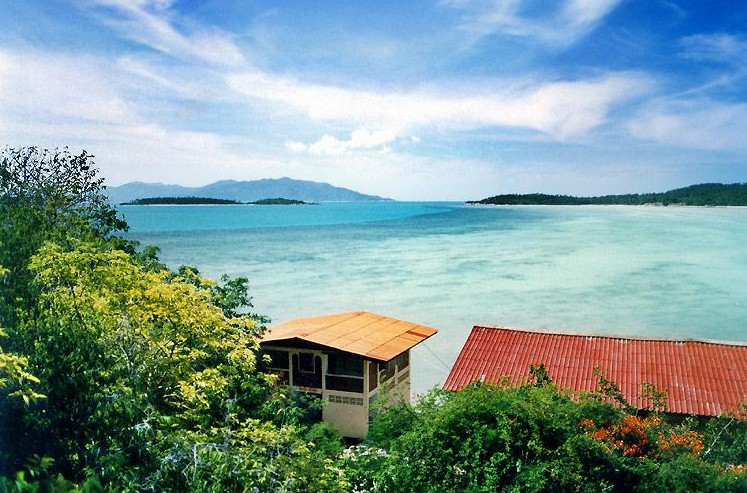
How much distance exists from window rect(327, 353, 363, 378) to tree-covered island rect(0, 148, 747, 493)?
10.2 feet

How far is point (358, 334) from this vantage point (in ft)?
43.3

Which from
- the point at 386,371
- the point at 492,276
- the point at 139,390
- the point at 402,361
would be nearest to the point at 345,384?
the point at 386,371

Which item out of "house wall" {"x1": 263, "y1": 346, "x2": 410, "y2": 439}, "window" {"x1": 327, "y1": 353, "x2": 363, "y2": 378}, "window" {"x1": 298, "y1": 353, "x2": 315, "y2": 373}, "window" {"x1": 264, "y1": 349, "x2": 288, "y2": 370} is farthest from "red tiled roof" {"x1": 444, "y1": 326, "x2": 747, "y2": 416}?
"window" {"x1": 264, "y1": 349, "x2": 288, "y2": 370}

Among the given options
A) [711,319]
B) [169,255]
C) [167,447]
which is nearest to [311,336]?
[167,447]

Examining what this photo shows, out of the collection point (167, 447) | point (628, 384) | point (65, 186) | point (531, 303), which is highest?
point (65, 186)

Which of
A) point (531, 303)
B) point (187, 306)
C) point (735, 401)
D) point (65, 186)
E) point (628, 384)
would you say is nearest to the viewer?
point (187, 306)

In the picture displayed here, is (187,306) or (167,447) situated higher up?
(187,306)

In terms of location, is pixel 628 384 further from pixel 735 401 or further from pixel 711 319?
pixel 711 319

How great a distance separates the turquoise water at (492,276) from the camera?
28109 mm

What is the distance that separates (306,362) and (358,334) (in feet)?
4.30

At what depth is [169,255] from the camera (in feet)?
163

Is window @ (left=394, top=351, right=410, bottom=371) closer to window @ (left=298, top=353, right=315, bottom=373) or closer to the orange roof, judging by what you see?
the orange roof

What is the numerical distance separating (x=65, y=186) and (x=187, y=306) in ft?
20.2

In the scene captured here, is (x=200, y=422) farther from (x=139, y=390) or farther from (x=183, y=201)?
(x=183, y=201)
